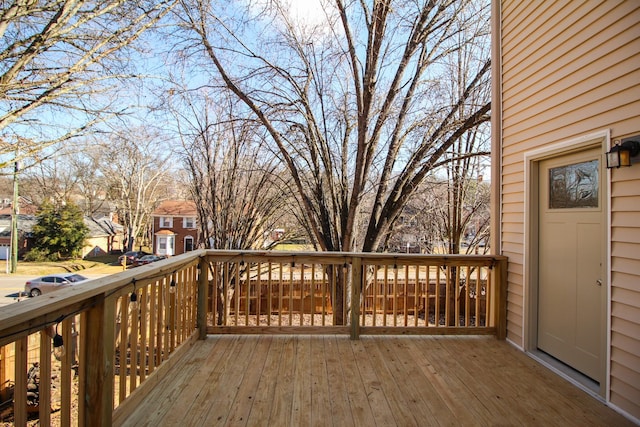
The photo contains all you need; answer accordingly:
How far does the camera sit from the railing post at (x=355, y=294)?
10.6 ft

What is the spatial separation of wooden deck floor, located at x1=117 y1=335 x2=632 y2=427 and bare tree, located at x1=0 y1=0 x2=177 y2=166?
12.5 feet

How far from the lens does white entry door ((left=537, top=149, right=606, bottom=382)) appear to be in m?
2.37

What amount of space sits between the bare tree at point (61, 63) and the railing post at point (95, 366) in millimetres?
3520

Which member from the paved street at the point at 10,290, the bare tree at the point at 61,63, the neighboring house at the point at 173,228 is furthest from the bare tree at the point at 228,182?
the neighboring house at the point at 173,228

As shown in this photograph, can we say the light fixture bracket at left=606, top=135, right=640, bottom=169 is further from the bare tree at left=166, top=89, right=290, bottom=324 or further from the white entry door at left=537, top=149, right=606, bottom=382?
the bare tree at left=166, top=89, right=290, bottom=324

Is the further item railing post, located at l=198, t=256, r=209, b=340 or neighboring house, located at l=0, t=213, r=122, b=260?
neighboring house, located at l=0, t=213, r=122, b=260

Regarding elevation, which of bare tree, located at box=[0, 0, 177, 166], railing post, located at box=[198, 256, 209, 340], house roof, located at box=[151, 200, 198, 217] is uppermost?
bare tree, located at box=[0, 0, 177, 166]

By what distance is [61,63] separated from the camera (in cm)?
431

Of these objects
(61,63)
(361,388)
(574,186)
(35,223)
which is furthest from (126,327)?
(35,223)

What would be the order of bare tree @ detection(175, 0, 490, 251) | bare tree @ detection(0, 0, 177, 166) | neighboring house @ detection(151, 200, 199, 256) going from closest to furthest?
bare tree @ detection(0, 0, 177, 166) → bare tree @ detection(175, 0, 490, 251) → neighboring house @ detection(151, 200, 199, 256)

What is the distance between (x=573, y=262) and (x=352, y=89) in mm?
4715

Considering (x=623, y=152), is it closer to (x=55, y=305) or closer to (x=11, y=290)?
(x=55, y=305)

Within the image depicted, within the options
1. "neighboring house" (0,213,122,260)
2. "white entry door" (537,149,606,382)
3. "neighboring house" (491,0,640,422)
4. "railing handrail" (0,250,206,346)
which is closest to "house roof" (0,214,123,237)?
"neighboring house" (0,213,122,260)

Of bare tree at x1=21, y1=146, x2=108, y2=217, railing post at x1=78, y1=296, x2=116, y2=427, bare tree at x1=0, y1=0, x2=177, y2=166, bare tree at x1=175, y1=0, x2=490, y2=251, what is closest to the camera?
railing post at x1=78, y1=296, x2=116, y2=427
